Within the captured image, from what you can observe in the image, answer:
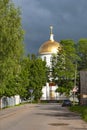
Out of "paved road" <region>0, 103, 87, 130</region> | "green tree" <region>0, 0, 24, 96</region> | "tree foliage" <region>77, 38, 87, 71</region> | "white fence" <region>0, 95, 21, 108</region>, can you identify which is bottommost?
"paved road" <region>0, 103, 87, 130</region>

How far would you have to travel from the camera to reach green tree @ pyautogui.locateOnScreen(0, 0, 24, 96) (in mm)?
37844

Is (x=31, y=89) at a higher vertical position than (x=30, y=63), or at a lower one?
lower

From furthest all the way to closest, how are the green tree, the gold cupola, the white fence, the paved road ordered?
the gold cupola → the white fence → the green tree → the paved road


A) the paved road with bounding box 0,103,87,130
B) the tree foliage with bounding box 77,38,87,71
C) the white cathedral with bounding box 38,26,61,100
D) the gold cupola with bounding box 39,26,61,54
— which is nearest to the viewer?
the paved road with bounding box 0,103,87,130

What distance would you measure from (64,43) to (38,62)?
26.5ft

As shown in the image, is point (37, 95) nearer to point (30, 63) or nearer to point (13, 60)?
point (30, 63)

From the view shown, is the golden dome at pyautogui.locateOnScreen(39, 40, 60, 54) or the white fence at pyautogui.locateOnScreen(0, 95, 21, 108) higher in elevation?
the golden dome at pyautogui.locateOnScreen(39, 40, 60, 54)

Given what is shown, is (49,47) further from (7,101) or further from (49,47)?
(7,101)

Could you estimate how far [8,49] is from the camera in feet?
125

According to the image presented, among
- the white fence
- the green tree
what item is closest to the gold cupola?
the white fence

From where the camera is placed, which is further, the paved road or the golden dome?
the golden dome

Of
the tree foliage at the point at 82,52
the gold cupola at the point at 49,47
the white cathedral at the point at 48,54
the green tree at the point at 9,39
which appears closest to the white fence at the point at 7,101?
the tree foliage at the point at 82,52

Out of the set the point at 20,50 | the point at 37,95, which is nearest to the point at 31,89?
the point at 37,95

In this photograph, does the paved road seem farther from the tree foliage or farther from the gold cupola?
the gold cupola
